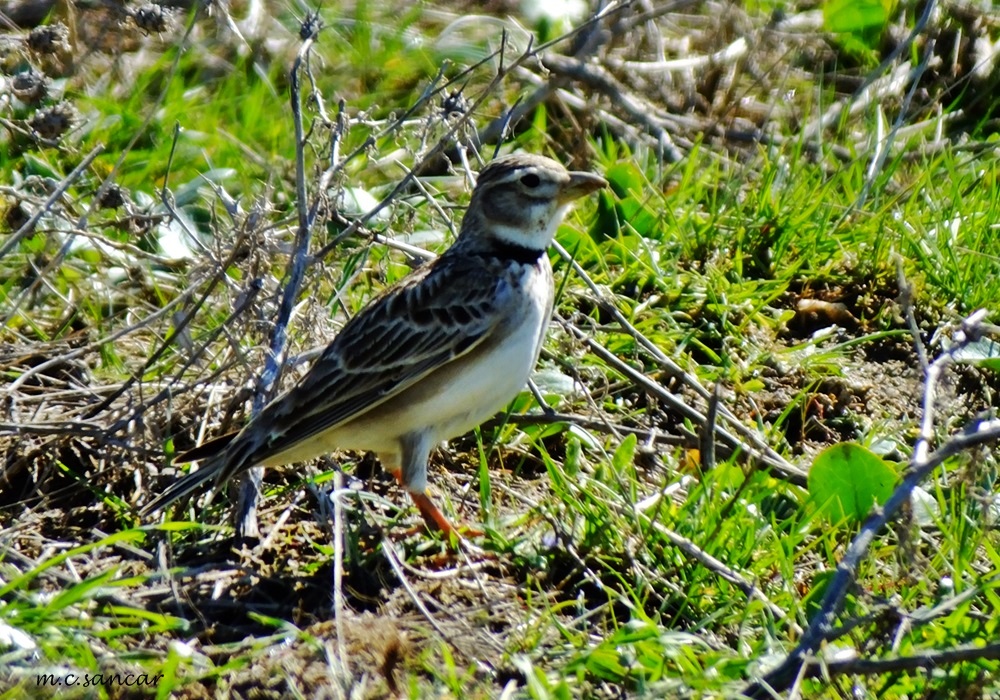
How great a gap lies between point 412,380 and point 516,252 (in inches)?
30.6

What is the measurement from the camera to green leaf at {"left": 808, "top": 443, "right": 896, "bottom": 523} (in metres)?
5.27

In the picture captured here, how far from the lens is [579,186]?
5.81 meters

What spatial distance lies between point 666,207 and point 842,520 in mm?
2401

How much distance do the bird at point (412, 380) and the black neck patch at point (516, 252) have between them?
2 cm

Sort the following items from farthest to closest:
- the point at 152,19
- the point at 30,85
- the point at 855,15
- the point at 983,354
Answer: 1. the point at 855,15
2. the point at 983,354
3. the point at 30,85
4. the point at 152,19

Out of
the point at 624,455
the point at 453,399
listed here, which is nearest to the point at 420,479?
the point at 453,399

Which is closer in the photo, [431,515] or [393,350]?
[431,515]

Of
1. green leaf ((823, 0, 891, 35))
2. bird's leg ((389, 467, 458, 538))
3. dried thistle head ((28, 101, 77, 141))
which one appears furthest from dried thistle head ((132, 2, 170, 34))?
green leaf ((823, 0, 891, 35))

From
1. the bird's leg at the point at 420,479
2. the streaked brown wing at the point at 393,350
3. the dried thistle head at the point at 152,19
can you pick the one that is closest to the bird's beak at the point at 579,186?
the streaked brown wing at the point at 393,350

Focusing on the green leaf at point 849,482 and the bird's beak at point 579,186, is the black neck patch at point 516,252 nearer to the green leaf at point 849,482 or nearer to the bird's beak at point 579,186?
the bird's beak at point 579,186

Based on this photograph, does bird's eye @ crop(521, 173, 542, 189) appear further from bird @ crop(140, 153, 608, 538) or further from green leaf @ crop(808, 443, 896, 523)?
green leaf @ crop(808, 443, 896, 523)

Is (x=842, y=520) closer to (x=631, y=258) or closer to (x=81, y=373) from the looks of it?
(x=631, y=258)

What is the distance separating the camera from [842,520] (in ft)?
17.0

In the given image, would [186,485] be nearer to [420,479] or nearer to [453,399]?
[420,479]
